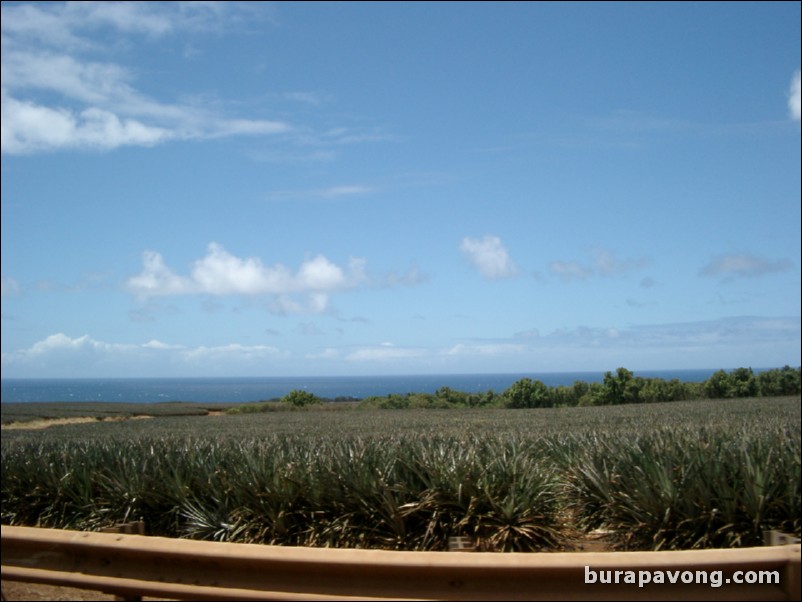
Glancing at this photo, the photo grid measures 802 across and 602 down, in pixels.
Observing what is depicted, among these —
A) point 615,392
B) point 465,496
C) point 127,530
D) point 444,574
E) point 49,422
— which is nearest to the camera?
point 444,574

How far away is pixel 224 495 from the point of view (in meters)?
8.69

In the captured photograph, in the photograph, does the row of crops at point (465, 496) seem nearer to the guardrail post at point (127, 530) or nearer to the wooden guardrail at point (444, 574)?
the guardrail post at point (127, 530)

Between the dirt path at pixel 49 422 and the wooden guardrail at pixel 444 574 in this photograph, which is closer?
the wooden guardrail at pixel 444 574

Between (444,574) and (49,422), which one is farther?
(49,422)

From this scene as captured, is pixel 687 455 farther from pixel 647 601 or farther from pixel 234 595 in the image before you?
pixel 234 595

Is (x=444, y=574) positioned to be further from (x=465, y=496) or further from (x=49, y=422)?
(x=49, y=422)

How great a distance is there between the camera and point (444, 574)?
391 cm

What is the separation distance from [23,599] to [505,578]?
372 cm

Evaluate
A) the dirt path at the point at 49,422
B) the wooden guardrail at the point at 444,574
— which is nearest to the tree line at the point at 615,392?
the dirt path at the point at 49,422

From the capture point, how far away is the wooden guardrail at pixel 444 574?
150 inches

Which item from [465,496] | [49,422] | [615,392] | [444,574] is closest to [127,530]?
[444,574]

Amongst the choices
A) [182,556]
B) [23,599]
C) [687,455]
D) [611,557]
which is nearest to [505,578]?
[611,557]

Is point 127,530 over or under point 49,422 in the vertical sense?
over

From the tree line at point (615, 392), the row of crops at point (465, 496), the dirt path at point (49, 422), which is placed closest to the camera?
the row of crops at point (465, 496)
